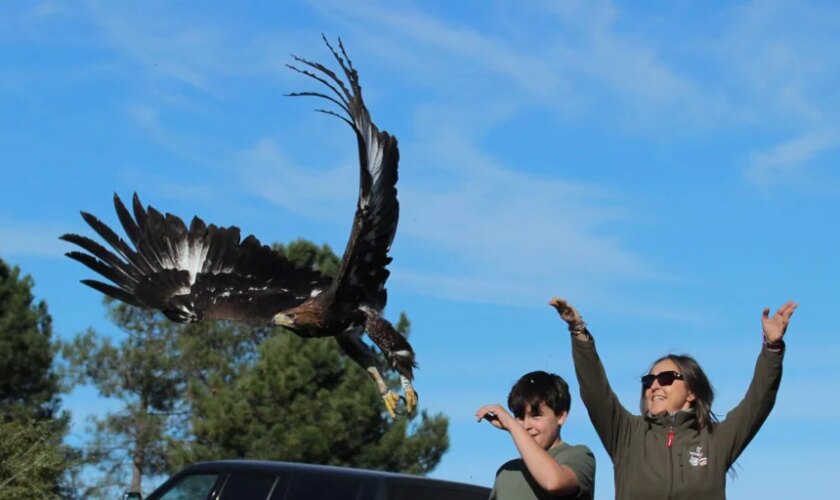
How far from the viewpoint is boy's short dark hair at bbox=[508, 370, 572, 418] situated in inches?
169

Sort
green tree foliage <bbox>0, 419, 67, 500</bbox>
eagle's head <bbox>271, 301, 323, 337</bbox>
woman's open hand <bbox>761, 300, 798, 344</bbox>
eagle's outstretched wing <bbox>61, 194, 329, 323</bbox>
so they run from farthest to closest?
green tree foliage <bbox>0, 419, 67, 500</bbox>, eagle's outstretched wing <bbox>61, 194, 329, 323</bbox>, eagle's head <bbox>271, 301, 323, 337</bbox>, woman's open hand <bbox>761, 300, 798, 344</bbox>

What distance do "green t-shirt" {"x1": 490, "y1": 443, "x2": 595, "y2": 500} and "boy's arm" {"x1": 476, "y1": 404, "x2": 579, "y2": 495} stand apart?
136 mm

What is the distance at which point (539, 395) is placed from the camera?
14.1 ft

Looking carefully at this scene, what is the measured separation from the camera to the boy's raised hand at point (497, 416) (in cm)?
402

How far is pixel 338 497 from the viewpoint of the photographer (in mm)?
7156

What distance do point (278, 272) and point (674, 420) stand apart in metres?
6.47

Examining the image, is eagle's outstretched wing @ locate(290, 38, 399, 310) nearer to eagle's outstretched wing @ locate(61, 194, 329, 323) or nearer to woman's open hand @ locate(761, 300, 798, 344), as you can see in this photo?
eagle's outstretched wing @ locate(61, 194, 329, 323)

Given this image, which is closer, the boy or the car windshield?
the boy

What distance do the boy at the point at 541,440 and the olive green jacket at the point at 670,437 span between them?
175mm

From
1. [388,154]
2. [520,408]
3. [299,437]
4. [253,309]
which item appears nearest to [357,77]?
[388,154]

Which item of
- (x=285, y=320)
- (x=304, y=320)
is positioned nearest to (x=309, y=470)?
(x=304, y=320)

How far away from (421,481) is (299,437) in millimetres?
18529

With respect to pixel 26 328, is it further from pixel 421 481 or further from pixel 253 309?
pixel 421 481

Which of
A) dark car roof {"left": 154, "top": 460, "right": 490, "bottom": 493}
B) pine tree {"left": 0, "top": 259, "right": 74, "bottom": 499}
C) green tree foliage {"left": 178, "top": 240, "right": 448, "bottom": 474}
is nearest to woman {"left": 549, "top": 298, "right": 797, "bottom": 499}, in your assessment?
dark car roof {"left": 154, "top": 460, "right": 490, "bottom": 493}
